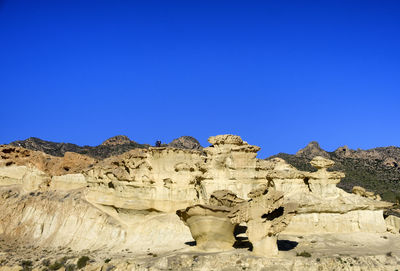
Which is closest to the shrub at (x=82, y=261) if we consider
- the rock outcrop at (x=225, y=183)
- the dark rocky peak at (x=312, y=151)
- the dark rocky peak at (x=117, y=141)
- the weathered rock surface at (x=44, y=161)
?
the rock outcrop at (x=225, y=183)

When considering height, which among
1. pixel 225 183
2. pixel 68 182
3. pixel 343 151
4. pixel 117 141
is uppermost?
pixel 117 141

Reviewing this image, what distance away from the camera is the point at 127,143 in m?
81.6

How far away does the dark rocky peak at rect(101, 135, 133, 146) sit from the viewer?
8219cm

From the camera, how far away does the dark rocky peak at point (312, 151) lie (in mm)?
76438

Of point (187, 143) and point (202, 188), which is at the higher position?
point (187, 143)

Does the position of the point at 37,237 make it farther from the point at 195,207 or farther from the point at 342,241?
the point at 342,241

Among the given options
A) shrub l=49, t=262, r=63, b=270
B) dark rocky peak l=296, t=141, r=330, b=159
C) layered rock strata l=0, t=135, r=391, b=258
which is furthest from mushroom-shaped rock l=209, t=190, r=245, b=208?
dark rocky peak l=296, t=141, r=330, b=159

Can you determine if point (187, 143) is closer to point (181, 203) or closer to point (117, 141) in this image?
point (117, 141)

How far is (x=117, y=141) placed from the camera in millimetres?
83188

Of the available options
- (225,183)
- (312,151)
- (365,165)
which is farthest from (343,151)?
(225,183)

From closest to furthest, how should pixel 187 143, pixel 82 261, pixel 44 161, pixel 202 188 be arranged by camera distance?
pixel 82 261 < pixel 202 188 < pixel 44 161 < pixel 187 143

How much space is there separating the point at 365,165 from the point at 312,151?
1029 centimetres

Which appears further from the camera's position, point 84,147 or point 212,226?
point 84,147

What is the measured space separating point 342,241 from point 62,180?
97.9 ft
